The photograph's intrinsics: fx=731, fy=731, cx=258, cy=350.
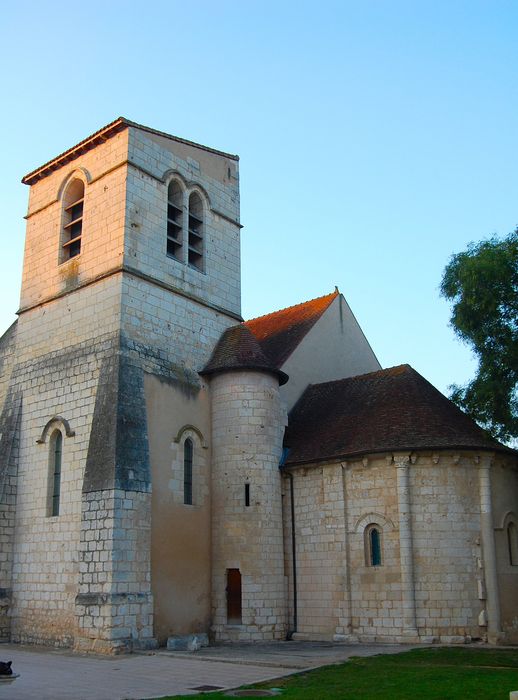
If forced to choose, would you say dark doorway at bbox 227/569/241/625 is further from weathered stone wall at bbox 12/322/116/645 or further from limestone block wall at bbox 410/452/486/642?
limestone block wall at bbox 410/452/486/642

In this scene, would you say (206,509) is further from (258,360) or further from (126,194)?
(126,194)

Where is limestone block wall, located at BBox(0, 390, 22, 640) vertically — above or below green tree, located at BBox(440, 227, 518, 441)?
below

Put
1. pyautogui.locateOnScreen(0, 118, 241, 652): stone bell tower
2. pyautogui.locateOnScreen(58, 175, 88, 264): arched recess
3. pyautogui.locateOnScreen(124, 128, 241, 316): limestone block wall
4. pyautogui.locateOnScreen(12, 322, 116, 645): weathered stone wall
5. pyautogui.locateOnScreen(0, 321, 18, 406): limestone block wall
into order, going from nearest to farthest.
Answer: pyautogui.locateOnScreen(0, 118, 241, 652): stone bell tower
pyautogui.locateOnScreen(12, 322, 116, 645): weathered stone wall
pyautogui.locateOnScreen(124, 128, 241, 316): limestone block wall
pyautogui.locateOnScreen(58, 175, 88, 264): arched recess
pyautogui.locateOnScreen(0, 321, 18, 406): limestone block wall

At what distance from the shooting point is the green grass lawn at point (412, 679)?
32.1 ft

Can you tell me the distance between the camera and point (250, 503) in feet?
63.2

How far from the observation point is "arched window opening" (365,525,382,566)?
17.9 meters

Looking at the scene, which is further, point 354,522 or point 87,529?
point 354,522

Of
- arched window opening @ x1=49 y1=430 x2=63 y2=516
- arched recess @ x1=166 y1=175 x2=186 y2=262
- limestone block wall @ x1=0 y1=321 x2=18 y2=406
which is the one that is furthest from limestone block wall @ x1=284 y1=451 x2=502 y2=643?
limestone block wall @ x1=0 y1=321 x2=18 y2=406

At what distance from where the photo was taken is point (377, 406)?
19875 mm

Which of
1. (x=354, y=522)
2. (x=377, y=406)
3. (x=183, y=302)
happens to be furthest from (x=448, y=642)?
(x=183, y=302)

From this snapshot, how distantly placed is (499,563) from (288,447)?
6.28 meters

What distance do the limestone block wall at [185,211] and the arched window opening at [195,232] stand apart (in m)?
0.16

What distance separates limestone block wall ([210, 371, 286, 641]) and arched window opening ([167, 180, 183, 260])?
13.2 ft

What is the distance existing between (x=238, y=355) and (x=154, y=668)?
9127 mm
